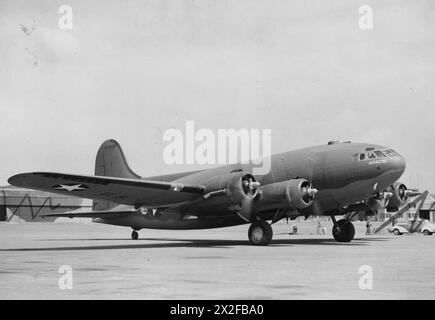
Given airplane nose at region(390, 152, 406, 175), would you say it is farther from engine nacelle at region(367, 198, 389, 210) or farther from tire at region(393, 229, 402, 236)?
tire at region(393, 229, 402, 236)

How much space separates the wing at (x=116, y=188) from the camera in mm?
22591

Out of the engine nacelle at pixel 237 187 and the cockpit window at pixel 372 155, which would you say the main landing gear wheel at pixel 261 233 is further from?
the cockpit window at pixel 372 155

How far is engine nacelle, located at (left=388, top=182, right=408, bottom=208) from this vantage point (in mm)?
29922

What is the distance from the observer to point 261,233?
2536cm

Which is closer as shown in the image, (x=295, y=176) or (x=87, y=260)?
(x=87, y=260)

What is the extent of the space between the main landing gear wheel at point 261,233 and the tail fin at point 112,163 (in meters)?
10.4

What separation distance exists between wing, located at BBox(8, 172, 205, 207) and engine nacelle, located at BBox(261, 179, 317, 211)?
2.96 m

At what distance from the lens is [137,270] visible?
14.2 metres

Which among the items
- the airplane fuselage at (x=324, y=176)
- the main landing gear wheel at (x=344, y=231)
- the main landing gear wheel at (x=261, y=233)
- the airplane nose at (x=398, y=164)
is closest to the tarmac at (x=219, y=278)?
the main landing gear wheel at (x=261, y=233)

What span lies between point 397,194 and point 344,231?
144 inches
